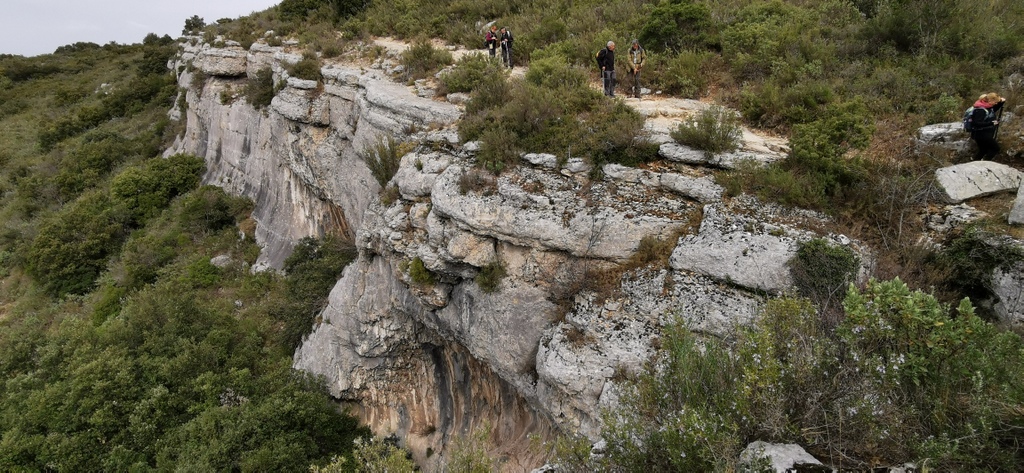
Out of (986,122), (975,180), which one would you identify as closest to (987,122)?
(986,122)

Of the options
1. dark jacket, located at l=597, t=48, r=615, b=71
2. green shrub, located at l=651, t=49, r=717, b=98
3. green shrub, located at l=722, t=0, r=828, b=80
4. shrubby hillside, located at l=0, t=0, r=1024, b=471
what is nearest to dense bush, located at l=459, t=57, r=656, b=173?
shrubby hillside, located at l=0, t=0, r=1024, b=471

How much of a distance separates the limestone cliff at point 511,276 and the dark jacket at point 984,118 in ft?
9.90

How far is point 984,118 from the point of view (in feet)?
23.9

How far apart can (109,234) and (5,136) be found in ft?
85.9

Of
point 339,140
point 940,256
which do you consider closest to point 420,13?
point 339,140

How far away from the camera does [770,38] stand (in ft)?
41.2

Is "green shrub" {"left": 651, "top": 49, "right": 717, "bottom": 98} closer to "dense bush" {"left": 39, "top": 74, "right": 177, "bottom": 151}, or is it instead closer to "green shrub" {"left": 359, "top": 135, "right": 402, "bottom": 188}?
"green shrub" {"left": 359, "top": 135, "right": 402, "bottom": 188}

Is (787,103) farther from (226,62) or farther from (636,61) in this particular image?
(226,62)

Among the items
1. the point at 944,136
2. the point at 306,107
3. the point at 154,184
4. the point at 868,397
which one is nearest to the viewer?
the point at 868,397

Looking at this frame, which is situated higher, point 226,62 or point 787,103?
point 226,62

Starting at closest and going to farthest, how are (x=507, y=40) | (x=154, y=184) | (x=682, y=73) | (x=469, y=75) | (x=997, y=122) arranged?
(x=997, y=122) < (x=682, y=73) < (x=469, y=75) < (x=507, y=40) < (x=154, y=184)

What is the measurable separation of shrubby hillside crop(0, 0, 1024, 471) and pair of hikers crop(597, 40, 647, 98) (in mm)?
739

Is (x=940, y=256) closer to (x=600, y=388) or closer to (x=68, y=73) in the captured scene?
(x=600, y=388)

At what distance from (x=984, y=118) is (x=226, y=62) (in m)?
29.1
